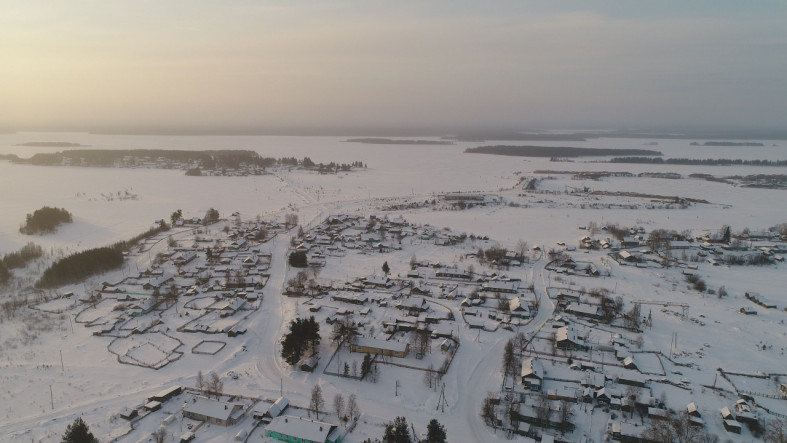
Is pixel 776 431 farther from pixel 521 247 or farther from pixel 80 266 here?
pixel 80 266

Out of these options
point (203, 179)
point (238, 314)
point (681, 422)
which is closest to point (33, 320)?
point (238, 314)

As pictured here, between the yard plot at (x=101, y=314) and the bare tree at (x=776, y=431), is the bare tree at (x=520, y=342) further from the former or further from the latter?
the yard plot at (x=101, y=314)

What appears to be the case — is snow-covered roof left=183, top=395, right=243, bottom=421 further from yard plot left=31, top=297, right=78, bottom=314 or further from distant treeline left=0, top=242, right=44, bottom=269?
distant treeline left=0, top=242, right=44, bottom=269

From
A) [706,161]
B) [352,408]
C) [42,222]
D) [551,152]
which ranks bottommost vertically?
[352,408]

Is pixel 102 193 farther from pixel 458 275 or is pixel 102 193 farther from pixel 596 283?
pixel 596 283

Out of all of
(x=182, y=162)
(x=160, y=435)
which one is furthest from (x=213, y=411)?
(x=182, y=162)

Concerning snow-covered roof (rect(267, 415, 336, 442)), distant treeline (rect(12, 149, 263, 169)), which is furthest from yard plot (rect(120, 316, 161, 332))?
distant treeline (rect(12, 149, 263, 169))

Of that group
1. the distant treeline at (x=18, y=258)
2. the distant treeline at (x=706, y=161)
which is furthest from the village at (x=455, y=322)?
the distant treeline at (x=706, y=161)
